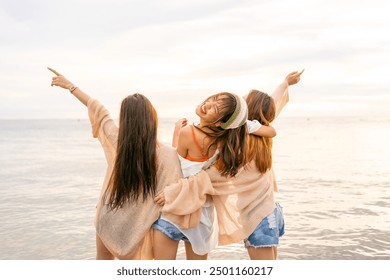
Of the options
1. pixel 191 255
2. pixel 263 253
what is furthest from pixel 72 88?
pixel 263 253

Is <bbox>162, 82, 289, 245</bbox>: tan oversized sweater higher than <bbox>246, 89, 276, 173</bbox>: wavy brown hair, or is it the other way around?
<bbox>246, 89, 276, 173</bbox>: wavy brown hair

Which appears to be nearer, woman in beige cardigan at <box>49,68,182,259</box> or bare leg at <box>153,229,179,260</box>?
woman in beige cardigan at <box>49,68,182,259</box>

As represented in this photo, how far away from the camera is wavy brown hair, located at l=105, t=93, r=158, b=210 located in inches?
132

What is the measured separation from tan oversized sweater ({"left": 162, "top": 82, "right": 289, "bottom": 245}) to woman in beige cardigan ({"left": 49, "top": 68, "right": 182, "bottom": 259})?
0.47 ft

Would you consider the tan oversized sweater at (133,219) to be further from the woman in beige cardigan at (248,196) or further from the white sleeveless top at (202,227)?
the woman in beige cardigan at (248,196)

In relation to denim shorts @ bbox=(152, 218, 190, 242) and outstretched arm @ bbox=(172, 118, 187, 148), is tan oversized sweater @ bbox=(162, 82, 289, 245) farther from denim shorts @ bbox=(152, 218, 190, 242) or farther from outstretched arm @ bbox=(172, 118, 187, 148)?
outstretched arm @ bbox=(172, 118, 187, 148)

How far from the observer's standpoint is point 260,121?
3721 mm

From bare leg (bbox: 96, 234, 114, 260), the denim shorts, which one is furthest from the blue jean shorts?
bare leg (bbox: 96, 234, 114, 260)

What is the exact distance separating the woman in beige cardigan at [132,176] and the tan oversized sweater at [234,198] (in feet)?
0.47

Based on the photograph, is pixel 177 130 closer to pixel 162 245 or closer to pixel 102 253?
pixel 162 245
